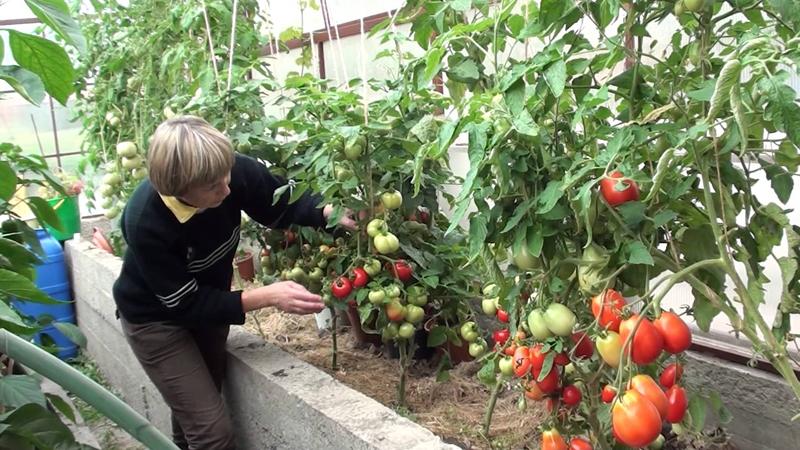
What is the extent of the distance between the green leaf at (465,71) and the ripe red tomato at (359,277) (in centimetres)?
76

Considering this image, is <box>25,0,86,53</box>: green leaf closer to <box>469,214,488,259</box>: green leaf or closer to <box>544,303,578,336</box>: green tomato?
<box>469,214,488,259</box>: green leaf

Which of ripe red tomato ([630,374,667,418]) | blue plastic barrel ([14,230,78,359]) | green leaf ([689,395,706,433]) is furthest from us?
blue plastic barrel ([14,230,78,359])

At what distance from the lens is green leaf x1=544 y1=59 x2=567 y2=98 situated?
1024mm

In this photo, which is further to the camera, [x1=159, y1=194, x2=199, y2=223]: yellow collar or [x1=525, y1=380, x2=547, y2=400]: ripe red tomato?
[x1=159, y1=194, x2=199, y2=223]: yellow collar

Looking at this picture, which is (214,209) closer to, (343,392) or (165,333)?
(165,333)

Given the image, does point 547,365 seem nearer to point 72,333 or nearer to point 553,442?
point 553,442

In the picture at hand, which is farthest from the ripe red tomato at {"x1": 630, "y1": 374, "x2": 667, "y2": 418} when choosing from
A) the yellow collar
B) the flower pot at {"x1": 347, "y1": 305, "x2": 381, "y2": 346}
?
the flower pot at {"x1": 347, "y1": 305, "x2": 381, "y2": 346}

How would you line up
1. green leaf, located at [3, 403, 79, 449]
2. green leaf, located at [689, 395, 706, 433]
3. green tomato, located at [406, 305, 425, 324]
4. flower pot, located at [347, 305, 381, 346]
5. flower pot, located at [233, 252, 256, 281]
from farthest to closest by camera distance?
1. flower pot, located at [233, 252, 256, 281]
2. flower pot, located at [347, 305, 381, 346]
3. green tomato, located at [406, 305, 425, 324]
4. green leaf, located at [689, 395, 706, 433]
5. green leaf, located at [3, 403, 79, 449]

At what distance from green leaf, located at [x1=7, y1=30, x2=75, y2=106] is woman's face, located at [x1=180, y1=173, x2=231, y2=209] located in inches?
43.4

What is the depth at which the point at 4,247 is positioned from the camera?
1.11m

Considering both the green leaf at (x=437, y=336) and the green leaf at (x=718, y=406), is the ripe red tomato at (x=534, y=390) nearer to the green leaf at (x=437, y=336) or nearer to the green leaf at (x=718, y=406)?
the green leaf at (x=718, y=406)

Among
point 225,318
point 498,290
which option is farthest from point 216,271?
point 498,290

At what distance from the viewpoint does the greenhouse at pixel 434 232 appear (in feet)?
3.39

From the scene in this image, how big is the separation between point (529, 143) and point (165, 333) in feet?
4.57
